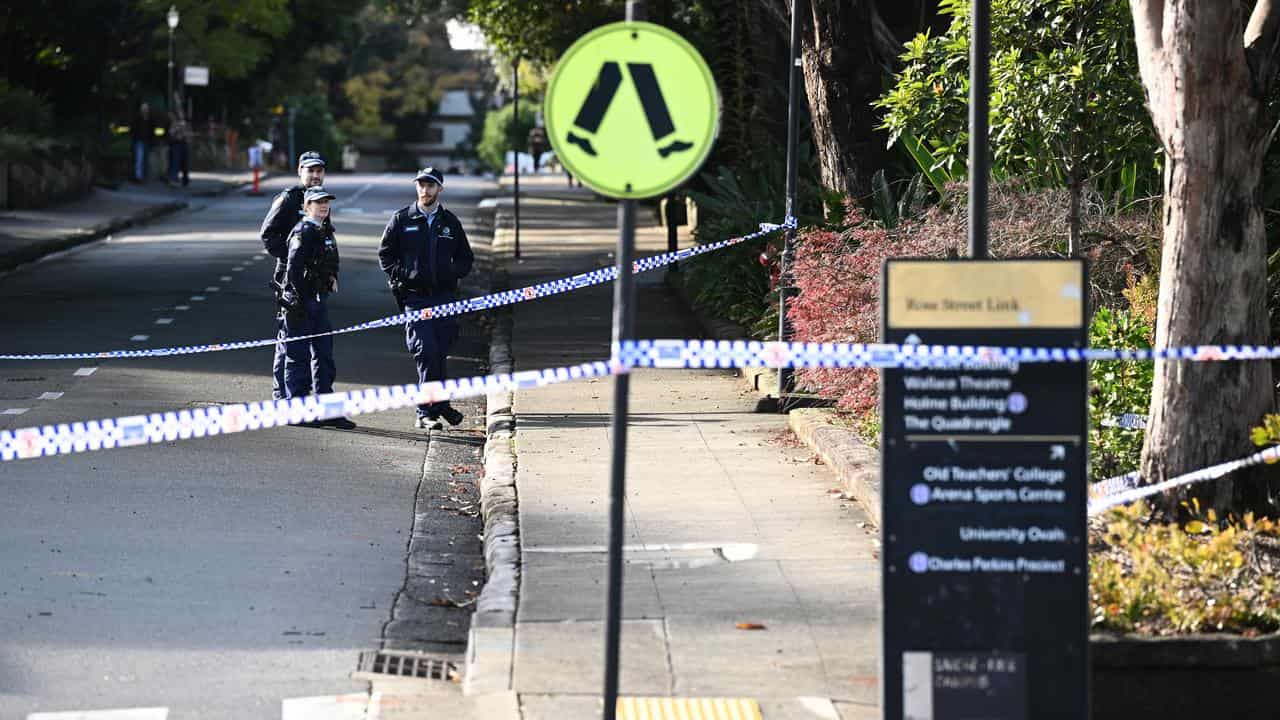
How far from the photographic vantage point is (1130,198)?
13906mm

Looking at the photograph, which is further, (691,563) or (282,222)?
(282,222)

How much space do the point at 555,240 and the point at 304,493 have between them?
21.5m

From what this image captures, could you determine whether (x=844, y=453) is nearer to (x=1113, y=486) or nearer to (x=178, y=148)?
(x=1113, y=486)

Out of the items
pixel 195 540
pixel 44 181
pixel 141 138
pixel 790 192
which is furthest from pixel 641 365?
pixel 141 138

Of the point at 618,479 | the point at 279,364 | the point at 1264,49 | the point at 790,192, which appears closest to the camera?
the point at 618,479

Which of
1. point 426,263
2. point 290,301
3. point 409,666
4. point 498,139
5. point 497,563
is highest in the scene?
point 498,139

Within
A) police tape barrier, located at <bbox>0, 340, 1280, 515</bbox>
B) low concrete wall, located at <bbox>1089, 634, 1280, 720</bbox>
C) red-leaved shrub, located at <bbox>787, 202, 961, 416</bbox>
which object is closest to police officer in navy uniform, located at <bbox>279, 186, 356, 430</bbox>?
red-leaved shrub, located at <bbox>787, 202, 961, 416</bbox>

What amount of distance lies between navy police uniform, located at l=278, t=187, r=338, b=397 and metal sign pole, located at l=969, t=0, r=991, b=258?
6.22 metres

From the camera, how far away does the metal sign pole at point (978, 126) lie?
8148 mm

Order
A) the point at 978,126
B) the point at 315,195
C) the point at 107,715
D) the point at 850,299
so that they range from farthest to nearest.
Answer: the point at 315,195 → the point at 850,299 → the point at 978,126 → the point at 107,715

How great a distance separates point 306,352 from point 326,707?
22.7 feet

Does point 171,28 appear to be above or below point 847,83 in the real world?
above

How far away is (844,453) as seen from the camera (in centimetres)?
1119

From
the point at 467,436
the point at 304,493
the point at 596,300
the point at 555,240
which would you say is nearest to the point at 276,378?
the point at 467,436
